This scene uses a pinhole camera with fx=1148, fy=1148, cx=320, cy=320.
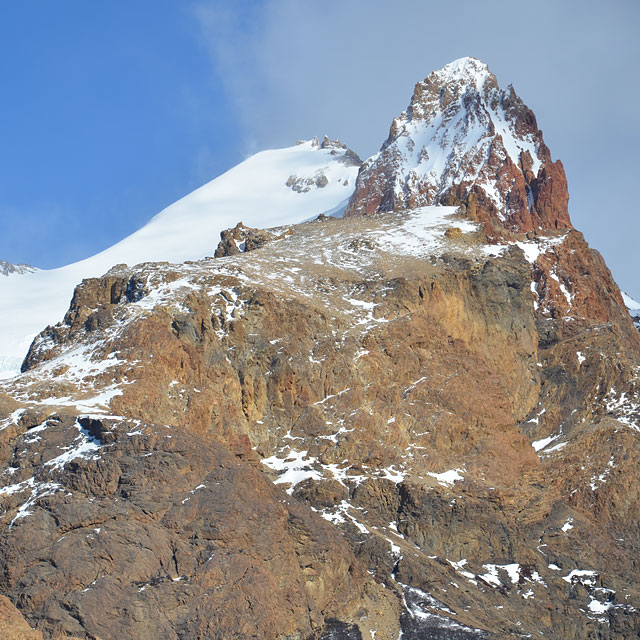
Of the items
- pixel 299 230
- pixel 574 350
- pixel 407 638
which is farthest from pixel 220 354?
pixel 299 230

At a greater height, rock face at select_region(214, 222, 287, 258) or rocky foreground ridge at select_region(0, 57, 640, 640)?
rock face at select_region(214, 222, 287, 258)

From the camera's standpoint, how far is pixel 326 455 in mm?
108062

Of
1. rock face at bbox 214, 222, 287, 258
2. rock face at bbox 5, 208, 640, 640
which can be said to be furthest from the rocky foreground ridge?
rock face at bbox 214, 222, 287, 258

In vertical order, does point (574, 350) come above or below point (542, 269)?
below

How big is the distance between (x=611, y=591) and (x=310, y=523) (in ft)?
98.3

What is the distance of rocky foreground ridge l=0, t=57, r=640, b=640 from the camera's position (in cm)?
8219

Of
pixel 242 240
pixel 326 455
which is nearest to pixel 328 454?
pixel 326 455

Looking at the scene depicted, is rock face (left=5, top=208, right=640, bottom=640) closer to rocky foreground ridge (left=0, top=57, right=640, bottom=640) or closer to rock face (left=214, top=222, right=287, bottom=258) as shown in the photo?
rocky foreground ridge (left=0, top=57, right=640, bottom=640)

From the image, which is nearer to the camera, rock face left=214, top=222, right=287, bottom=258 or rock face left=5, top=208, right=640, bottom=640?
rock face left=5, top=208, right=640, bottom=640

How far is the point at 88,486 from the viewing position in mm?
86688

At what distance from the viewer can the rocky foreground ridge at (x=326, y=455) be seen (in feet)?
270

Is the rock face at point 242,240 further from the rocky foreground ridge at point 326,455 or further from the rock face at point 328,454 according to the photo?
the rocky foreground ridge at point 326,455

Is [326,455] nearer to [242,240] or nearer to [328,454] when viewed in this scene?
[328,454]

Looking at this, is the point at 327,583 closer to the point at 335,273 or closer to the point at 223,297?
the point at 223,297
